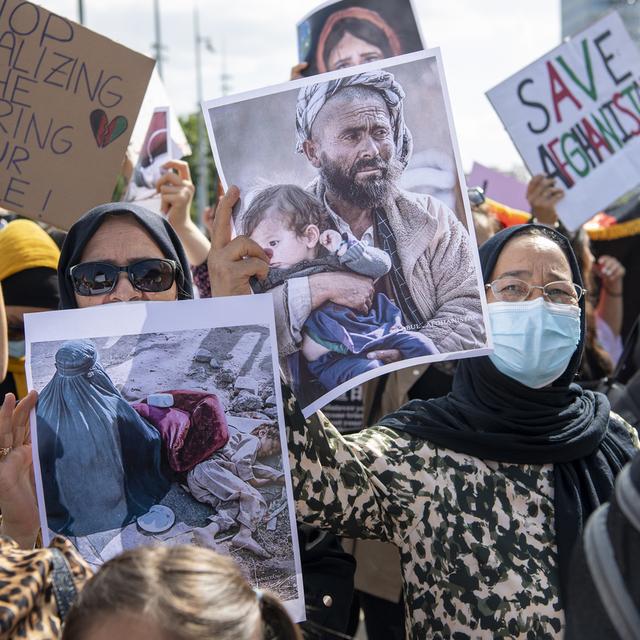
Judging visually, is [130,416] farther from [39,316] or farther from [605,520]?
[605,520]

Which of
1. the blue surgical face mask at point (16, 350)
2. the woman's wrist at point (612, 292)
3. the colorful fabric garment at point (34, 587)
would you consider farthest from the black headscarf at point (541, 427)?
the woman's wrist at point (612, 292)

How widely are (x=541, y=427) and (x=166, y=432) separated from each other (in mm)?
1057

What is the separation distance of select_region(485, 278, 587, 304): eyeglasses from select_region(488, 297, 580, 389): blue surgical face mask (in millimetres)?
21

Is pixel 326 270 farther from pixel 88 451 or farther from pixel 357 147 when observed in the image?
pixel 88 451

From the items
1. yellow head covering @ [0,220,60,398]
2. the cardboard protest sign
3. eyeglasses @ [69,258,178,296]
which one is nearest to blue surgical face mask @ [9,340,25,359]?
yellow head covering @ [0,220,60,398]

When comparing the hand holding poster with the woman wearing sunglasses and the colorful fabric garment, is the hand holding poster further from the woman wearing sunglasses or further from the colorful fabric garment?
the colorful fabric garment

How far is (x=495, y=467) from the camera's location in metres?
2.45

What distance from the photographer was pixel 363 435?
8.01ft

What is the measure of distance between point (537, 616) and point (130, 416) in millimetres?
1085

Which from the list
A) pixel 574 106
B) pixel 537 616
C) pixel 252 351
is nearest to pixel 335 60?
pixel 574 106

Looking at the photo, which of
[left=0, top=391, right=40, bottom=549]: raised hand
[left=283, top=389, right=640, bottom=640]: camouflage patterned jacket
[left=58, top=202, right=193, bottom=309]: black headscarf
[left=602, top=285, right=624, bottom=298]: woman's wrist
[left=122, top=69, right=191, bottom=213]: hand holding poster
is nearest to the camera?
[left=0, top=391, right=40, bottom=549]: raised hand

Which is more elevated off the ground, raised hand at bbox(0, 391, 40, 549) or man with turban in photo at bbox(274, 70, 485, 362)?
man with turban in photo at bbox(274, 70, 485, 362)

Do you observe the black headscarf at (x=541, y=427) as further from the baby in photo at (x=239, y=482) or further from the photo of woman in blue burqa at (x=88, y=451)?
the photo of woman in blue burqa at (x=88, y=451)

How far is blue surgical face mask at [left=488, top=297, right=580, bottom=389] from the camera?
8.45ft
